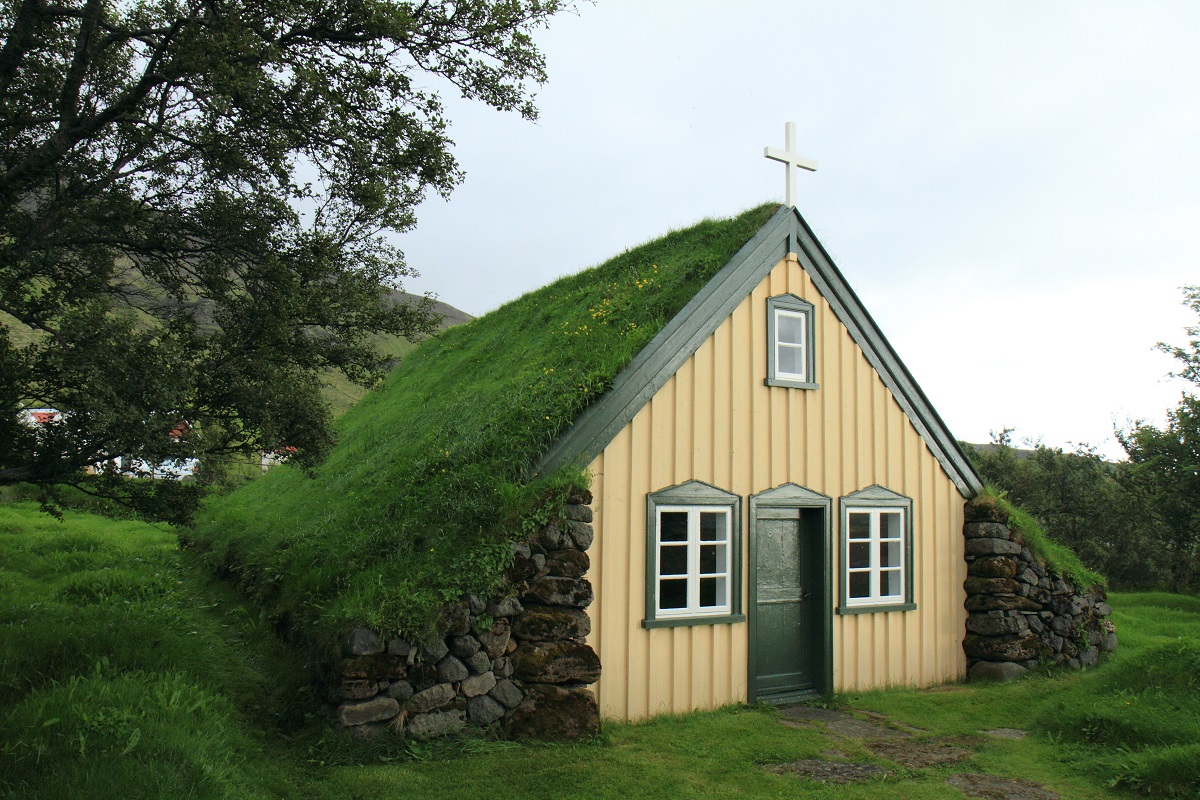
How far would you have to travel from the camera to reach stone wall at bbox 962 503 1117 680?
11.7 metres

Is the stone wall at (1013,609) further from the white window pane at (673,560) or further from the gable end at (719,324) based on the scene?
the white window pane at (673,560)

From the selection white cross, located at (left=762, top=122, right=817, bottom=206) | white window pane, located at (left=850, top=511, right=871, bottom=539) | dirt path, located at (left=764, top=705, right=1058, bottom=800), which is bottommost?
dirt path, located at (left=764, top=705, right=1058, bottom=800)

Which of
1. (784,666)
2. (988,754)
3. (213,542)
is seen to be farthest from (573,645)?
(213,542)

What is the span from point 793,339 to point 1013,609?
4.86 metres

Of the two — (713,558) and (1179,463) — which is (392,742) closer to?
(713,558)

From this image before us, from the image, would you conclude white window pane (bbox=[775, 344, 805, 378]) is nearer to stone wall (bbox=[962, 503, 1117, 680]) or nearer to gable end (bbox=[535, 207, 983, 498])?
gable end (bbox=[535, 207, 983, 498])

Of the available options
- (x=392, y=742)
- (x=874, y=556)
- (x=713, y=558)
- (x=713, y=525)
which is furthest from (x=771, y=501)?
(x=392, y=742)

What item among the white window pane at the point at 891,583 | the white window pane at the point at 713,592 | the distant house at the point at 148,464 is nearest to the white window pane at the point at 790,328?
the white window pane at the point at 713,592

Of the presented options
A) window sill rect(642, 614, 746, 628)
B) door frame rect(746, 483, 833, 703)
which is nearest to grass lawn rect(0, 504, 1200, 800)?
door frame rect(746, 483, 833, 703)

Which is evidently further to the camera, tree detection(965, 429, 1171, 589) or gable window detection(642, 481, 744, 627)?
tree detection(965, 429, 1171, 589)

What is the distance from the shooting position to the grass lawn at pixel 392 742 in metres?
5.89

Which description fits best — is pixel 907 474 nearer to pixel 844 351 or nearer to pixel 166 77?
pixel 844 351

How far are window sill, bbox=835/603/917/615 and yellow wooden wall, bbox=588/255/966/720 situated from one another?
0.09 m

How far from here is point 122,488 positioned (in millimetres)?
7180
